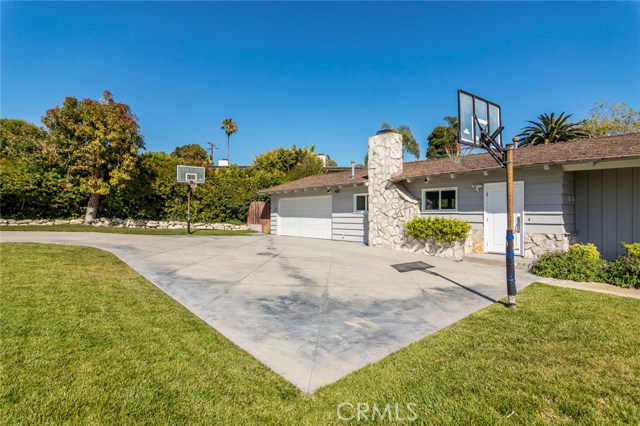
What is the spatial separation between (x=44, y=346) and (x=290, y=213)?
47.8ft

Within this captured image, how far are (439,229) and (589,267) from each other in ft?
12.0

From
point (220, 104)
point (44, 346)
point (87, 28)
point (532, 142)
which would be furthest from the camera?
point (532, 142)

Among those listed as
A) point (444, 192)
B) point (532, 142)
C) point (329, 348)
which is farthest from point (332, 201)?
point (532, 142)

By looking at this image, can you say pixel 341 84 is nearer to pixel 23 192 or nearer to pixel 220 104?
pixel 220 104

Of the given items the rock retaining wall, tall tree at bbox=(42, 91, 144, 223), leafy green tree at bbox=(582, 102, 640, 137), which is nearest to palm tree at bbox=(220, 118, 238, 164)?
tall tree at bbox=(42, 91, 144, 223)

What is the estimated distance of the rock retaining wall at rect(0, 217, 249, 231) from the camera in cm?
1648

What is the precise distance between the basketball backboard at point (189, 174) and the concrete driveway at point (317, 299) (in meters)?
9.01

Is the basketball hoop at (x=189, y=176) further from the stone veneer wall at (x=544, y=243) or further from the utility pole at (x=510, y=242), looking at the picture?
the utility pole at (x=510, y=242)

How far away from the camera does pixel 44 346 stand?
294cm

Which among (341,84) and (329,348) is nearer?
(329,348)

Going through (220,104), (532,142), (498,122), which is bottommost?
(498,122)

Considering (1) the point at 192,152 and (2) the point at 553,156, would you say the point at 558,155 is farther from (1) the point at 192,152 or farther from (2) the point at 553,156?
(1) the point at 192,152

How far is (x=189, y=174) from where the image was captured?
17719mm

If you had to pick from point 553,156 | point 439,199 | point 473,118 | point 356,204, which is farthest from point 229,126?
point 473,118
